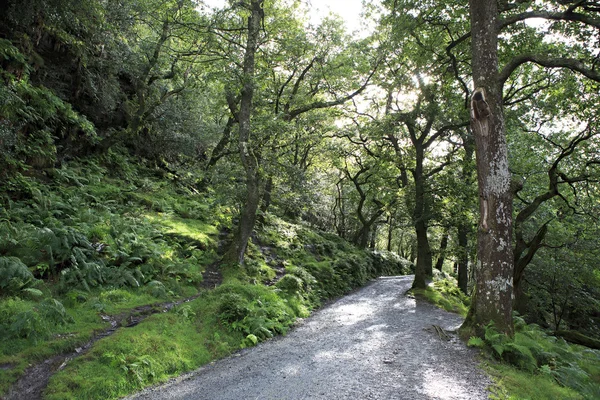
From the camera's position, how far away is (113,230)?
905 centimetres

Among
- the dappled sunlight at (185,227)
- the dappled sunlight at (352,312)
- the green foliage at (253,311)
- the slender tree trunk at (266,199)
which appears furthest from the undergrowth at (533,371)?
the slender tree trunk at (266,199)

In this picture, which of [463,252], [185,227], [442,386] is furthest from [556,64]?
[185,227]

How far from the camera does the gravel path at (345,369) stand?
4.70 meters

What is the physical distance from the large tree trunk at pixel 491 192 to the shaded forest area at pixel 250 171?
39 millimetres

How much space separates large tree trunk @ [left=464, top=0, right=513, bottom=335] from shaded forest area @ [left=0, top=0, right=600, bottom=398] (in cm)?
4

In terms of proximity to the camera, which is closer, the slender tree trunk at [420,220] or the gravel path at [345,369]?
the gravel path at [345,369]

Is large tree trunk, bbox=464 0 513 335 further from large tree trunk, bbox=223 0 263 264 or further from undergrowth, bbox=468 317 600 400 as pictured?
large tree trunk, bbox=223 0 263 264

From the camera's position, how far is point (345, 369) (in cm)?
550

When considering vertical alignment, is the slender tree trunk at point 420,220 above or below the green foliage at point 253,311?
above

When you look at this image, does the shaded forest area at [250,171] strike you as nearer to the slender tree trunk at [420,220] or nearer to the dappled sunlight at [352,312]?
the slender tree trunk at [420,220]

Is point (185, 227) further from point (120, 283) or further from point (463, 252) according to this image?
point (463, 252)

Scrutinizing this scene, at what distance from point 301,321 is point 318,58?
12.3 m

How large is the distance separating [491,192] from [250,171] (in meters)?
7.04

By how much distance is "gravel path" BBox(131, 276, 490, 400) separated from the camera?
15.4 ft
